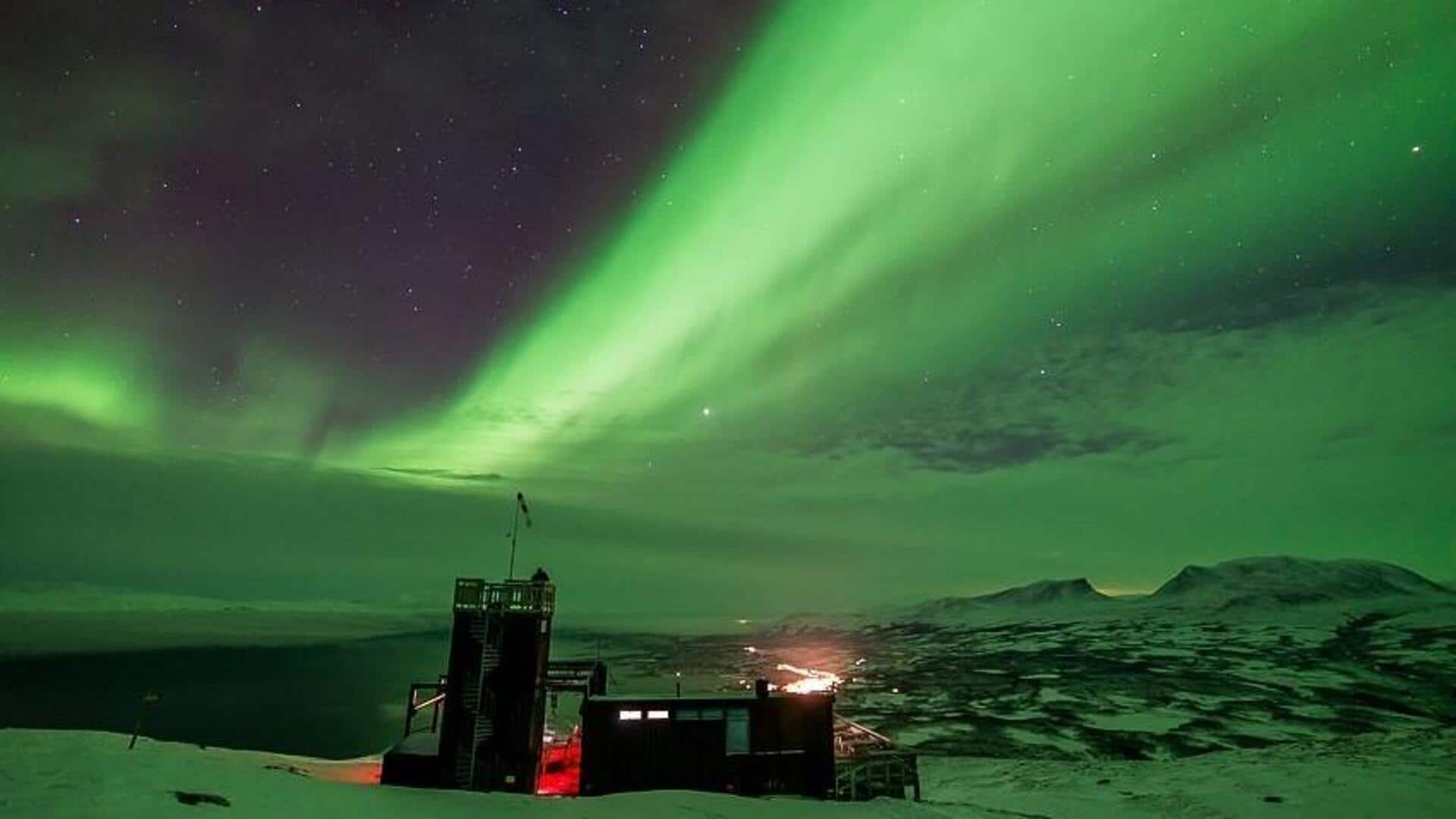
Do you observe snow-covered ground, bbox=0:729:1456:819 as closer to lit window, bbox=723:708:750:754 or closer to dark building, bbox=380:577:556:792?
lit window, bbox=723:708:750:754

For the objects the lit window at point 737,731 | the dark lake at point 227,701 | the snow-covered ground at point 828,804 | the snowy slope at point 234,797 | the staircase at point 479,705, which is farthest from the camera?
the dark lake at point 227,701

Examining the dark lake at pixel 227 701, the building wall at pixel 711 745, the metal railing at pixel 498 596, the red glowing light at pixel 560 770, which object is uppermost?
the metal railing at pixel 498 596

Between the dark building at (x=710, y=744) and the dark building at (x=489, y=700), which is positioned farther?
the dark building at (x=710, y=744)

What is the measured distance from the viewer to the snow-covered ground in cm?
2017

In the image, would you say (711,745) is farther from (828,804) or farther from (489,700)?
(489,700)

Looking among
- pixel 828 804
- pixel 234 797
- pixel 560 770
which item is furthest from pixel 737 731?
pixel 234 797

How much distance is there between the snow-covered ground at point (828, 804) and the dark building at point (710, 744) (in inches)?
75.2

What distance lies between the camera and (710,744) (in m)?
31.0

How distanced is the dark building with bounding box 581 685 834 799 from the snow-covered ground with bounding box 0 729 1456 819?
75.2 inches

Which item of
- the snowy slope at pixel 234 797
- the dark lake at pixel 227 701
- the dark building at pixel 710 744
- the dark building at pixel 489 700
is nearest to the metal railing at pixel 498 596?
the dark building at pixel 489 700

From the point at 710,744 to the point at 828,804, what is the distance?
508cm

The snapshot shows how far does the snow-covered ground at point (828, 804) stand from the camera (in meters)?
20.2

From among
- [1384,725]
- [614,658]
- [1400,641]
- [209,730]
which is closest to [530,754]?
[1384,725]

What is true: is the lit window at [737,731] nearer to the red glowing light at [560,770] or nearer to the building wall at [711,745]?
the building wall at [711,745]
